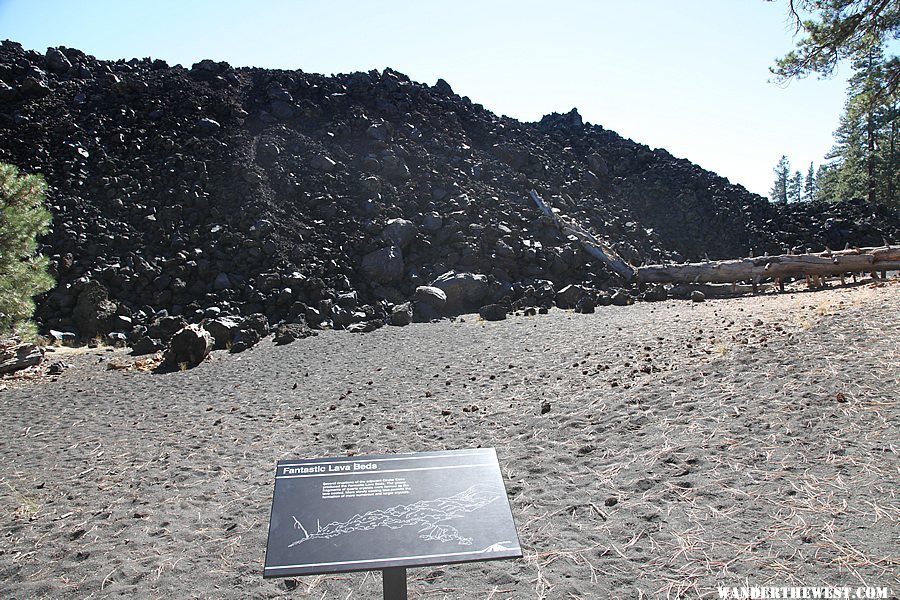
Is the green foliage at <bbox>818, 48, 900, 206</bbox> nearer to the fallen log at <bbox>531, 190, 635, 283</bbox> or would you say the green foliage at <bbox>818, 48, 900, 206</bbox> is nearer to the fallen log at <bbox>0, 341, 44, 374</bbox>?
the fallen log at <bbox>531, 190, 635, 283</bbox>

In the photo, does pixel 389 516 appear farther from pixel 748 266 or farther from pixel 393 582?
pixel 748 266

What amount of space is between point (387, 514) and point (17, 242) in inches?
317

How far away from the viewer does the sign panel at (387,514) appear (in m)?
2.30

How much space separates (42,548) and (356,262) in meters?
11.7

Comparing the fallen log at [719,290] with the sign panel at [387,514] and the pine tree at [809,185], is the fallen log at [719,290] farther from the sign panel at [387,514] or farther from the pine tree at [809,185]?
the pine tree at [809,185]

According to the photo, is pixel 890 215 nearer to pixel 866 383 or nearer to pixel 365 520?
pixel 866 383

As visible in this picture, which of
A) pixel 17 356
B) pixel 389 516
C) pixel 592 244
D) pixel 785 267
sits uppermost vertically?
pixel 592 244

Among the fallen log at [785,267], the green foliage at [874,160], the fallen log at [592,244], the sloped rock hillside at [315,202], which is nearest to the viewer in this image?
the fallen log at [785,267]

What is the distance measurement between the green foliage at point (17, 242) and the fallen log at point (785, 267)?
14.0m

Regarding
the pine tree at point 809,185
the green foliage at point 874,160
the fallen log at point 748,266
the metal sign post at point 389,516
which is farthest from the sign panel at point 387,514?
the pine tree at point 809,185

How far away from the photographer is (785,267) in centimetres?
1339

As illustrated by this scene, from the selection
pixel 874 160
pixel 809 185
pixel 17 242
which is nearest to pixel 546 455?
pixel 17 242

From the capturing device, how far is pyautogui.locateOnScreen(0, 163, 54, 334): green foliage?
25.2ft

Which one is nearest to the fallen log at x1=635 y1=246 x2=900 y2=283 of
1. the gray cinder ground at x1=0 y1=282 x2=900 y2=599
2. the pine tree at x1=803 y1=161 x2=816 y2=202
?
the gray cinder ground at x1=0 y1=282 x2=900 y2=599
